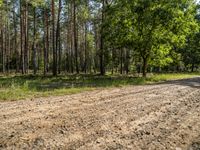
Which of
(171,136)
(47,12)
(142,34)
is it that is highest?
(47,12)

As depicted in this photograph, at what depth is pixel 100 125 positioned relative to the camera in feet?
23.4

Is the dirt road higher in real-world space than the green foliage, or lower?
lower

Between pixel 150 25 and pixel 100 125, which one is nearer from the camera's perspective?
pixel 100 125

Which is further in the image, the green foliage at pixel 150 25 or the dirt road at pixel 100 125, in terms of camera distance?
the green foliage at pixel 150 25

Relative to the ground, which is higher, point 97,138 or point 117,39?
point 117,39

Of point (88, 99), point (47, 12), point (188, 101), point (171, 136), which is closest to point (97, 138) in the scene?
point (171, 136)

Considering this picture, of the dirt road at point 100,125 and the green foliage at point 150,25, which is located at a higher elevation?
the green foliage at point 150,25

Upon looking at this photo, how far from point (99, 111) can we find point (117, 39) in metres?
19.8

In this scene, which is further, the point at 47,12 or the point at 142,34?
the point at 47,12

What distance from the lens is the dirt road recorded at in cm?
585

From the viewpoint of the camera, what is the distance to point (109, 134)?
253 inches

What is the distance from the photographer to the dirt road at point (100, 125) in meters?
5.85

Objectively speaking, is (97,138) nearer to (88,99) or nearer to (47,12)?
(88,99)

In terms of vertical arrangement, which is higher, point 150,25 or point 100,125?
point 150,25
